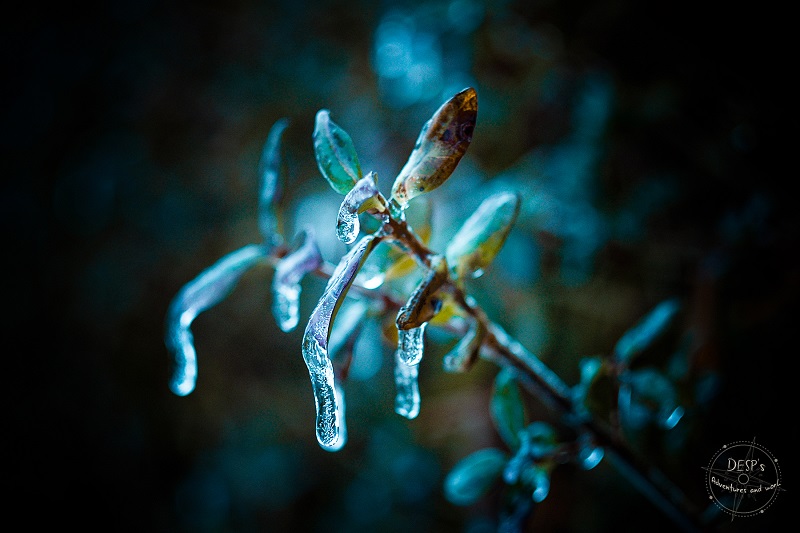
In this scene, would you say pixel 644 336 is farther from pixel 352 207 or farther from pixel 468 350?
pixel 352 207

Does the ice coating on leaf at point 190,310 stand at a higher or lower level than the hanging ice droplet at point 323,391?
higher

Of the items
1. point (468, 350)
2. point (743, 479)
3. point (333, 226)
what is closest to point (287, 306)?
point (468, 350)

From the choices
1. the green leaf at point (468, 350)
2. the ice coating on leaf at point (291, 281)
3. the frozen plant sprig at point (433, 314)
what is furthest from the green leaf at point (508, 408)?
the ice coating on leaf at point (291, 281)

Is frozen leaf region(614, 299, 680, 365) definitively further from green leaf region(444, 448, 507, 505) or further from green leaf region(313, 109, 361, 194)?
green leaf region(313, 109, 361, 194)

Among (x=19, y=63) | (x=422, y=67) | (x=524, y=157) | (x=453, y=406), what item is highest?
(x=19, y=63)

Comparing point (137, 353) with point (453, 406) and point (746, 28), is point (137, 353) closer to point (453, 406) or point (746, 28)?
point (453, 406)

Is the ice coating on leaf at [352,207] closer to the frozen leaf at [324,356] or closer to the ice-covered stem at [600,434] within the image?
the frozen leaf at [324,356]

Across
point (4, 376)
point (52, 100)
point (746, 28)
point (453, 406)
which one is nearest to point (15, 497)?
point (4, 376)

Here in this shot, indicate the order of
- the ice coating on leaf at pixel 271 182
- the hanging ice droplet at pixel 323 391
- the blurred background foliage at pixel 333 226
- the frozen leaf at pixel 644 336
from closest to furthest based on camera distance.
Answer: the hanging ice droplet at pixel 323 391 → the ice coating on leaf at pixel 271 182 → the frozen leaf at pixel 644 336 → the blurred background foliage at pixel 333 226

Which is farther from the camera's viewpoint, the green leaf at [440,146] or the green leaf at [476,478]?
the green leaf at [476,478]
